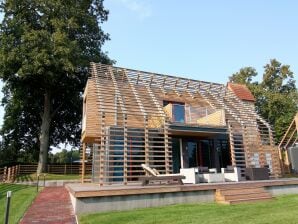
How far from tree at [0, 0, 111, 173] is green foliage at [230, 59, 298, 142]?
74.3 feet

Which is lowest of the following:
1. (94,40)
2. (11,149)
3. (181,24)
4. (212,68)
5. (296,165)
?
(296,165)

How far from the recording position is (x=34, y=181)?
18969mm

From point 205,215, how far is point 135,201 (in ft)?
7.63

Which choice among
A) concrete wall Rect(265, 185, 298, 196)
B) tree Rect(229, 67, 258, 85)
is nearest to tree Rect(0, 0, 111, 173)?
concrete wall Rect(265, 185, 298, 196)

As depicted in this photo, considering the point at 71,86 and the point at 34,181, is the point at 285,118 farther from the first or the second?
the point at 34,181

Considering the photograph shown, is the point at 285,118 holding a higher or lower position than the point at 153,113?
higher

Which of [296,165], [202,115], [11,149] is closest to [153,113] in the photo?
[202,115]

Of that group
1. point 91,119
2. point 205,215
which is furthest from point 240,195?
point 91,119

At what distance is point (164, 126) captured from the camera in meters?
12.5

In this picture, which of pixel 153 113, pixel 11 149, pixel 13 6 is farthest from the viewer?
pixel 11 149

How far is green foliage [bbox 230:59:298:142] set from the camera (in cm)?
3659

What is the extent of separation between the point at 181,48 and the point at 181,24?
139 cm

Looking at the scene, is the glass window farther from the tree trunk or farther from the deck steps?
the tree trunk

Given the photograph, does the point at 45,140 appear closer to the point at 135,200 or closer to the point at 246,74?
the point at 135,200
